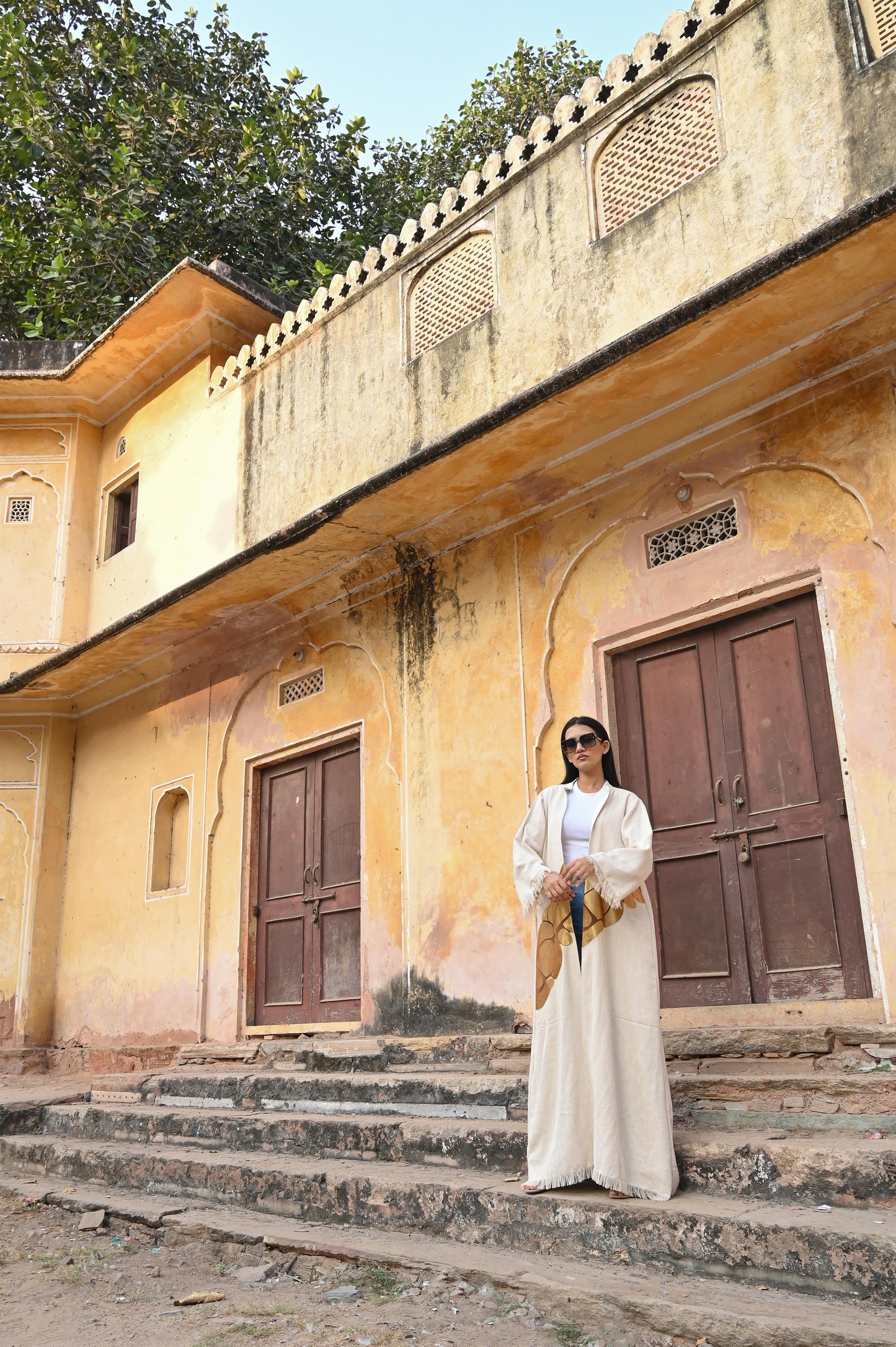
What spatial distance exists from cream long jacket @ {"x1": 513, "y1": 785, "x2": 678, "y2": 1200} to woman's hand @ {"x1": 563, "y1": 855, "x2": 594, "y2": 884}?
0.03 meters

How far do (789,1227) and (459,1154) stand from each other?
1.65m

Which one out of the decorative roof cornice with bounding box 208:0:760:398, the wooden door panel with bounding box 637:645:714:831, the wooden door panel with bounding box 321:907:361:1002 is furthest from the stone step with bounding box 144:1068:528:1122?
the decorative roof cornice with bounding box 208:0:760:398

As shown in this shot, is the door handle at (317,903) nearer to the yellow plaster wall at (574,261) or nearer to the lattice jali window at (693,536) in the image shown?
the yellow plaster wall at (574,261)

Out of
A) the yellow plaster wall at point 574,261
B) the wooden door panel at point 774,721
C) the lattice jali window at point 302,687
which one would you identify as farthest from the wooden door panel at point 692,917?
the lattice jali window at point 302,687

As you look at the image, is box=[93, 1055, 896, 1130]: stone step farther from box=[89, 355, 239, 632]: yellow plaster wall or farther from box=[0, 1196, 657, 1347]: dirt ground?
box=[89, 355, 239, 632]: yellow plaster wall

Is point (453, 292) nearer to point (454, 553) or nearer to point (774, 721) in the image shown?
point (454, 553)

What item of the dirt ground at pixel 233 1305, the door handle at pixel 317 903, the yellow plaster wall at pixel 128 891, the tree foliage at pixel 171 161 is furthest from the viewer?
→ the tree foliage at pixel 171 161

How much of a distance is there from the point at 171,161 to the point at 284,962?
33.2ft

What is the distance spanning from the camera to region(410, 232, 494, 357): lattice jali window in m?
6.62

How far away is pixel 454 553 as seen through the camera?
22.6 ft

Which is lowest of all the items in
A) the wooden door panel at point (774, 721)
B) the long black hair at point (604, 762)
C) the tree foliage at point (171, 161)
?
the long black hair at point (604, 762)

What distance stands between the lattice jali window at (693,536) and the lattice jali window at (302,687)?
2.87 metres

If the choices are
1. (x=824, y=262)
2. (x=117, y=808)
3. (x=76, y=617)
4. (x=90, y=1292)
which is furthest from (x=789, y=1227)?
(x=76, y=617)

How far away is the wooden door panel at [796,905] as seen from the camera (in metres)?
4.85
